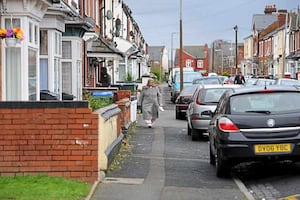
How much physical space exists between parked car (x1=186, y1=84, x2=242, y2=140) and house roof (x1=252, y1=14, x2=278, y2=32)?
72.0 meters

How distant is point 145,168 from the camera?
36.1 feet

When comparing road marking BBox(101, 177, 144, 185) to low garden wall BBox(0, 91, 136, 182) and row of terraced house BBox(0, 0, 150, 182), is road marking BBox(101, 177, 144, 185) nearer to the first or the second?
row of terraced house BBox(0, 0, 150, 182)

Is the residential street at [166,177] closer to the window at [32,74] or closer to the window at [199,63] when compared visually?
the window at [32,74]

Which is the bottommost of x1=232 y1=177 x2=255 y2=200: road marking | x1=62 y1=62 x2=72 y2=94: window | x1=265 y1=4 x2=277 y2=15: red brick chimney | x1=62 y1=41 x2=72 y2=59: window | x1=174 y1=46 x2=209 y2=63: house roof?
x1=232 y1=177 x2=255 y2=200: road marking

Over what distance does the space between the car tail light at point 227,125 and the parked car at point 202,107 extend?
6094 mm

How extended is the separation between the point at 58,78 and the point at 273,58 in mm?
61129

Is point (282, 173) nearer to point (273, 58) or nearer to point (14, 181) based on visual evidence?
point (14, 181)

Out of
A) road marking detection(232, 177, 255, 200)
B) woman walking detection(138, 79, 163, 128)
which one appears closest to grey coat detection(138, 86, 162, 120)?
woman walking detection(138, 79, 163, 128)

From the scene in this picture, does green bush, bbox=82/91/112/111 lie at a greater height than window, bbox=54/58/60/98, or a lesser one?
lesser

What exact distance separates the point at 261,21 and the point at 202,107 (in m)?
74.9

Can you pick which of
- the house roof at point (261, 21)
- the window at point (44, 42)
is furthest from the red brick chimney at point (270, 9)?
the window at point (44, 42)

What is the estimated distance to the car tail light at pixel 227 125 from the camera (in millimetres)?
9641

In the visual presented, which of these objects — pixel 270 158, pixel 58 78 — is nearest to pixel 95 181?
pixel 270 158

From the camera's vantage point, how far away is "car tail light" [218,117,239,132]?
31.6 feet
